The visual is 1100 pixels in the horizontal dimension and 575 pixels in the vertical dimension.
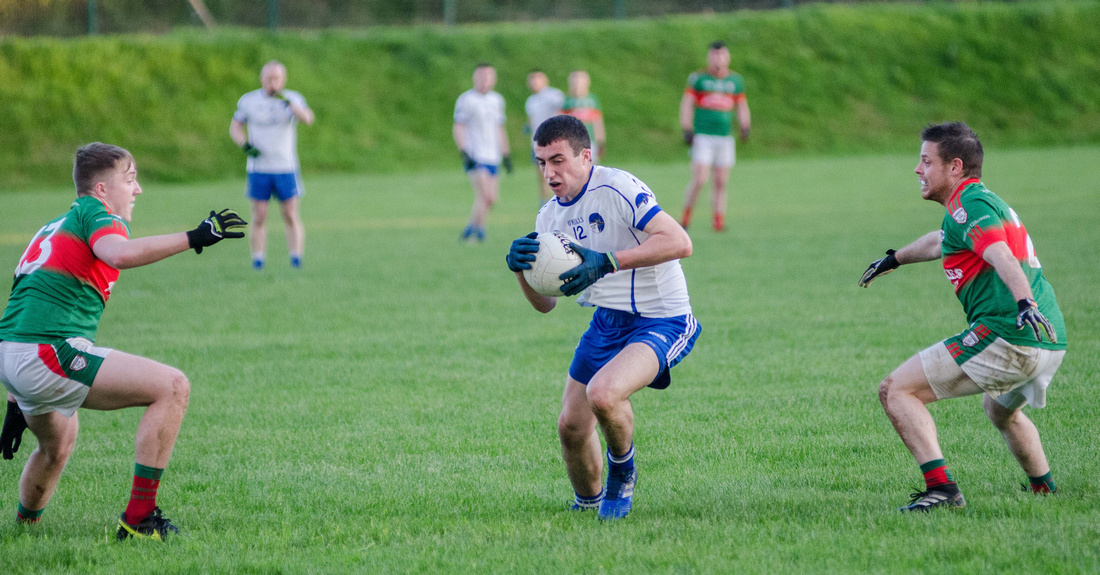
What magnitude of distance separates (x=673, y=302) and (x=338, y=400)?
301cm

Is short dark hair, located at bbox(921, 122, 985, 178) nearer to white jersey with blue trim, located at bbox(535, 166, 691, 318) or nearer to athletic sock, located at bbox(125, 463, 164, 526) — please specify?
white jersey with blue trim, located at bbox(535, 166, 691, 318)

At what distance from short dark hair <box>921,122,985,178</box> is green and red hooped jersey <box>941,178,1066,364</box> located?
73mm

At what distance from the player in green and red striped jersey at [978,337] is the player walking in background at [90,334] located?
296 cm

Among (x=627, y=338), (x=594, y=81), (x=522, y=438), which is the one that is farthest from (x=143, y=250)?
(x=594, y=81)

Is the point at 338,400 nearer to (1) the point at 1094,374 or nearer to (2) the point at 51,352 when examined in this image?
(2) the point at 51,352

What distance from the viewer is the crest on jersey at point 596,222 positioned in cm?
476

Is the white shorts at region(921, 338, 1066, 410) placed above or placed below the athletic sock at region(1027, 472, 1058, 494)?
above

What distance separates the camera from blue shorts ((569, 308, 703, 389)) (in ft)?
15.2

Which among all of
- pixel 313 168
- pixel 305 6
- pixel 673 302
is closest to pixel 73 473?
pixel 673 302

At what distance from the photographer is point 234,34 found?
3538 centimetres

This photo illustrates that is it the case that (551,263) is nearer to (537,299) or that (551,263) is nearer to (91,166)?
(537,299)

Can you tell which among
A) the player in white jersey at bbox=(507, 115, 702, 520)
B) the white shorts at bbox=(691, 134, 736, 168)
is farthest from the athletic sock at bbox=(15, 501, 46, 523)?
the white shorts at bbox=(691, 134, 736, 168)

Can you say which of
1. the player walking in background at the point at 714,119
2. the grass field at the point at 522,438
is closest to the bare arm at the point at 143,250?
the grass field at the point at 522,438

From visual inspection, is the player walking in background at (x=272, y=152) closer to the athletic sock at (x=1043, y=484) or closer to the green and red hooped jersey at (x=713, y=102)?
the green and red hooped jersey at (x=713, y=102)
